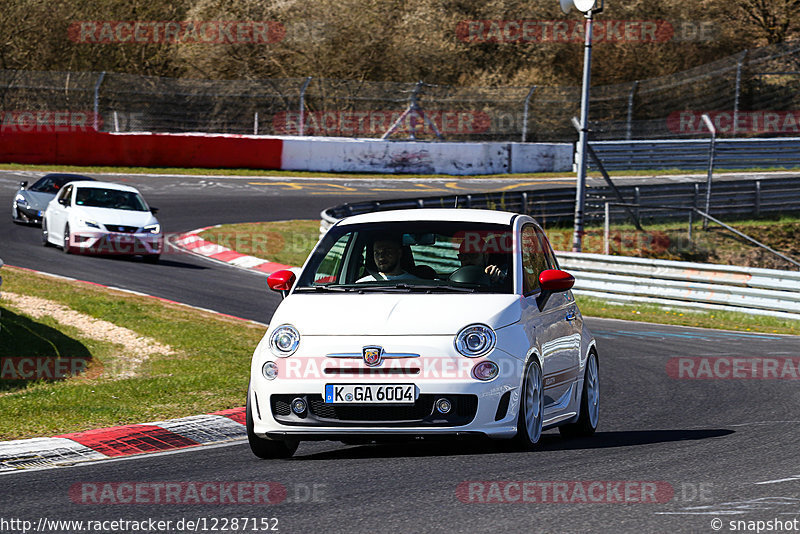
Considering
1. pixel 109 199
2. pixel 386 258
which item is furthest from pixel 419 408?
pixel 109 199

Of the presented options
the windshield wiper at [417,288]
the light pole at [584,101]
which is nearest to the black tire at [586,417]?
the windshield wiper at [417,288]

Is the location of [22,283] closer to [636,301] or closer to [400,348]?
[636,301]

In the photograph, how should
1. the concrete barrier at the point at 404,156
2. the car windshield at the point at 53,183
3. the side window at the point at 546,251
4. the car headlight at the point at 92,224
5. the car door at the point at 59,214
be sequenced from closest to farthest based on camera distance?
the side window at the point at 546,251, the car headlight at the point at 92,224, the car door at the point at 59,214, the car windshield at the point at 53,183, the concrete barrier at the point at 404,156

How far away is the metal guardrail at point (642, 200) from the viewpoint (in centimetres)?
2605

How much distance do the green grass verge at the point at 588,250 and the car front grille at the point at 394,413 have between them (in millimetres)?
12556

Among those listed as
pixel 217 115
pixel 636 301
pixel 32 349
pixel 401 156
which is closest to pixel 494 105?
pixel 401 156

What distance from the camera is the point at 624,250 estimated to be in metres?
26.3

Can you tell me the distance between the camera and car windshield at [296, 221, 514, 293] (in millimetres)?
7961

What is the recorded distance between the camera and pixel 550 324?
8133 millimetres

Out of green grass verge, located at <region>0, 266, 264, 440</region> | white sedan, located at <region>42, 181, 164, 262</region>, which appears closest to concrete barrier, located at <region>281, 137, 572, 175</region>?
white sedan, located at <region>42, 181, 164, 262</region>

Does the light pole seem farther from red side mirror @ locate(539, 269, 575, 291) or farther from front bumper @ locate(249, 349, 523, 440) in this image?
front bumper @ locate(249, 349, 523, 440)

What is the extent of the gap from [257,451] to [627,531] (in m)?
2.94

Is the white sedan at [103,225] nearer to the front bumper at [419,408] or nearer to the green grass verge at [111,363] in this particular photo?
the green grass verge at [111,363]

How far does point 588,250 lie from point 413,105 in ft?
49.9
